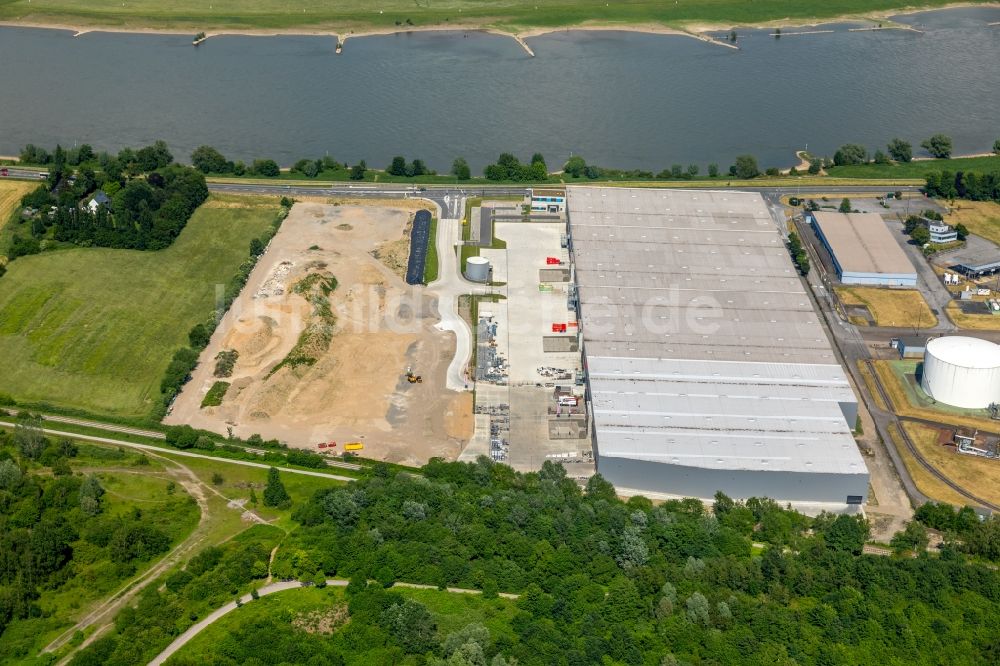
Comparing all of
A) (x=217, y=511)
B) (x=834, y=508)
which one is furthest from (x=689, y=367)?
(x=217, y=511)

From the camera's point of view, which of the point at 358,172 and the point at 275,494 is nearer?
the point at 275,494

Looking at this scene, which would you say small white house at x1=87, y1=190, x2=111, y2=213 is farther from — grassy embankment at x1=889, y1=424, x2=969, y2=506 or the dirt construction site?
grassy embankment at x1=889, y1=424, x2=969, y2=506

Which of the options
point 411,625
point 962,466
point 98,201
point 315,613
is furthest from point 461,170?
point 411,625

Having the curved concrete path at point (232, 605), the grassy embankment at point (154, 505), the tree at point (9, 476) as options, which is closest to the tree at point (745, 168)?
the grassy embankment at point (154, 505)

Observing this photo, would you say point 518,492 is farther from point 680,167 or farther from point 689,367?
point 680,167

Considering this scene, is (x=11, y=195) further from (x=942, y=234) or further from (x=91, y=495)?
(x=942, y=234)

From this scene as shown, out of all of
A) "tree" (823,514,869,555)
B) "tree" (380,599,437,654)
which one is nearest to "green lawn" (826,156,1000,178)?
"tree" (823,514,869,555)
